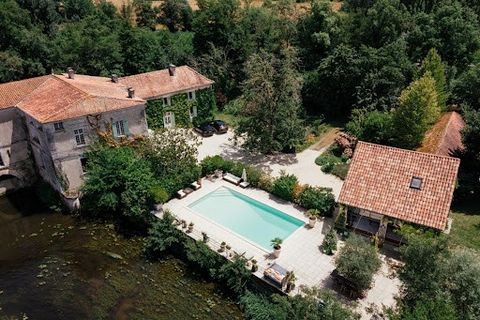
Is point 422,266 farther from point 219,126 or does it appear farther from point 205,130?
point 219,126

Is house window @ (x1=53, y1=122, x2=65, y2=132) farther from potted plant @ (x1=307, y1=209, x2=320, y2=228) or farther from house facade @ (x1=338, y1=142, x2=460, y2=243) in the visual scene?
house facade @ (x1=338, y1=142, x2=460, y2=243)

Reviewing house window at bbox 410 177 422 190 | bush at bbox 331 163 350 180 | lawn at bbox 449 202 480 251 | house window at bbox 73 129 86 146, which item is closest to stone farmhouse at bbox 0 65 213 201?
house window at bbox 73 129 86 146

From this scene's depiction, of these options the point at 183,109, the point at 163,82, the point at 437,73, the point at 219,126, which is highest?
the point at 437,73

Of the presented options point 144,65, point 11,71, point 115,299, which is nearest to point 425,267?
point 115,299

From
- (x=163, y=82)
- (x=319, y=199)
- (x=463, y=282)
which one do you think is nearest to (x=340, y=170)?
(x=319, y=199)

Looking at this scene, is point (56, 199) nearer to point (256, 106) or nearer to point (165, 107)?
point (165, 107)

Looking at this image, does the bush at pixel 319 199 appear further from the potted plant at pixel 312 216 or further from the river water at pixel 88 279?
the river water at pixel 88 279

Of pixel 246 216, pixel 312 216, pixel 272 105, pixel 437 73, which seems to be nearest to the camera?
pixel 312 216

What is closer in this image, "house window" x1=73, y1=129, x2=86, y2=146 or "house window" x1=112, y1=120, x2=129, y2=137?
"house window" x1=73, y1=129, x2=86, y2=146
